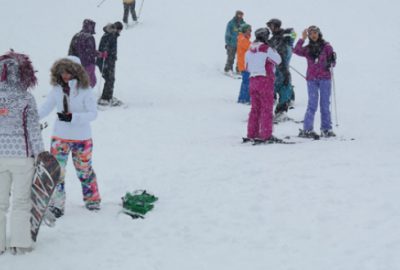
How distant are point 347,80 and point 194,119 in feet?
23.8

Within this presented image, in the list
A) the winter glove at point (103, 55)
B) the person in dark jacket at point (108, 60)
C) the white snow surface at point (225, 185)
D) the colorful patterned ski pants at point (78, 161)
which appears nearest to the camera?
the white snow surface at point (225, 185)

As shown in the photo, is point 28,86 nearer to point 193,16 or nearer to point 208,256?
point 208,256

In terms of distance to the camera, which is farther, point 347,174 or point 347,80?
point 347,80

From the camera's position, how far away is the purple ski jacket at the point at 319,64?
9734mm

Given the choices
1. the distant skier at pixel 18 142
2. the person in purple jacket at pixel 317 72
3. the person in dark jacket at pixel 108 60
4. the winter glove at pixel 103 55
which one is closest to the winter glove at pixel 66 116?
the distant skier at pixel 18 142

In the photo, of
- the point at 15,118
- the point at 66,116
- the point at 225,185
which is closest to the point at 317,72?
the point at 225,185

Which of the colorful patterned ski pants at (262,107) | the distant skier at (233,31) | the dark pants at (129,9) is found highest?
the dark pants at (129,9)

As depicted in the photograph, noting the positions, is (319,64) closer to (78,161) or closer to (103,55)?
(78,161)

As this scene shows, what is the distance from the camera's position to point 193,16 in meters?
25.3

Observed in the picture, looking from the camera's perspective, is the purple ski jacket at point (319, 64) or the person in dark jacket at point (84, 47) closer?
the purple ski jacket at point (319, 64)

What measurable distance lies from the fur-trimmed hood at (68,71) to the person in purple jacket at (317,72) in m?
5.06

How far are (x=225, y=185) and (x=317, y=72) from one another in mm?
3547

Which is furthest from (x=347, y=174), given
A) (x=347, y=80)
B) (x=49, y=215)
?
(x=347, y=80)

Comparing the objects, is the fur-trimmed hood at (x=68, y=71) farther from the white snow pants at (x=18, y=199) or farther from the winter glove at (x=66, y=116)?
the white snow pants at (x=18, y=199)
